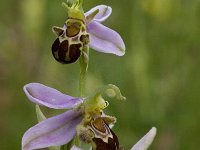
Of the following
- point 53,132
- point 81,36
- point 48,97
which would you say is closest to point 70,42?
point 81,36

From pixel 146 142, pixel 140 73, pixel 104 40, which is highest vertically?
A: pixel 104 40

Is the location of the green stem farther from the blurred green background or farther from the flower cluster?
the blurred green background

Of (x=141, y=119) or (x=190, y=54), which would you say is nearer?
(x=141, y=119)

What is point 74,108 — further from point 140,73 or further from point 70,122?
point 140,73

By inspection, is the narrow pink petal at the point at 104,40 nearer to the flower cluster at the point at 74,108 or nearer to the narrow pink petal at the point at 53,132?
the flower cluster at the point at 74,108

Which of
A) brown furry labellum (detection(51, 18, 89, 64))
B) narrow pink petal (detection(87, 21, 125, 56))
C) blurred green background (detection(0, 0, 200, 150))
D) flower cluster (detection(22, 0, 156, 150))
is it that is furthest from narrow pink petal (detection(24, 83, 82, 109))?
blurred green background (detection(0, 0, 200, 150))

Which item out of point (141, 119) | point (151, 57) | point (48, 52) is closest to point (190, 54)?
point (151, 57)

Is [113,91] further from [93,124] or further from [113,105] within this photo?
[113,105]
